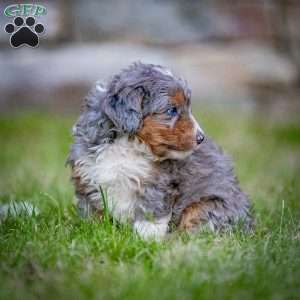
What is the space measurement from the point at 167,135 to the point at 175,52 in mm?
7751

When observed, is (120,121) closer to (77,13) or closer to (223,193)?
(223,193)

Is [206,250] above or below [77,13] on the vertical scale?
below

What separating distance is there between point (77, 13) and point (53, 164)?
4022 millimetres

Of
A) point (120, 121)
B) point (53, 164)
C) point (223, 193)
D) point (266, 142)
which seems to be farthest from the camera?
point (266, 142)

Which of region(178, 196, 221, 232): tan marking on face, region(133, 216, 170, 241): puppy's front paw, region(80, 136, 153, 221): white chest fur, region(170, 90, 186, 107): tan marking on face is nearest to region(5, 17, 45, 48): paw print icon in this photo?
region(80, 136, 153, 221): white chest fur

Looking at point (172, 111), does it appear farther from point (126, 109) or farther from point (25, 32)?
point (25, 32)

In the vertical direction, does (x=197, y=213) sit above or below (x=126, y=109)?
below

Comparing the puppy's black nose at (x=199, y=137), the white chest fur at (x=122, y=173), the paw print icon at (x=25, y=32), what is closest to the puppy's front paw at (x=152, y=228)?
the white chest fur at (x=122, y=173)

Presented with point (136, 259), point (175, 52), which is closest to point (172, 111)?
point (136, 259)

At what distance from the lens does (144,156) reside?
216 inches

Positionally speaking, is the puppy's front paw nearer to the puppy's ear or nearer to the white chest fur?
the white chest fur

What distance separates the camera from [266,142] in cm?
1094

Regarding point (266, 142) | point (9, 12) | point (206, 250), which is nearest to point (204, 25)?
point (266, 142)

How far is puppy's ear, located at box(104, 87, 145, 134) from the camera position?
5301 millimetres
